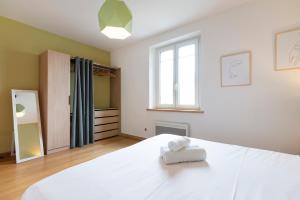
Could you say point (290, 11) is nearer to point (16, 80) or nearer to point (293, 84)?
point (293, 84)

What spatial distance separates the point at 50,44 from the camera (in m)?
3.18

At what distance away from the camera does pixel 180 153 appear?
116 centimetres

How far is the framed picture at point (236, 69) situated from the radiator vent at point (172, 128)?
3.36 ft

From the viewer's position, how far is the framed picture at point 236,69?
2.23 metres

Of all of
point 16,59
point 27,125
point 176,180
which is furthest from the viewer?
point 16,59

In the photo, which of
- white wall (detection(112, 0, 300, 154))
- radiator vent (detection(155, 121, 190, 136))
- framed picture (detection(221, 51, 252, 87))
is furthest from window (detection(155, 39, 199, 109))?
framed picture (detection(221, 51, 252, 87))

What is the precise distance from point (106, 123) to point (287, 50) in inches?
141

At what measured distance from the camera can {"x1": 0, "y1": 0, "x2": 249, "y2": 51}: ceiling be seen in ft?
7.29

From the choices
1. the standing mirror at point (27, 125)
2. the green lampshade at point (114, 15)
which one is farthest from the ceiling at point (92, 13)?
the standing mirror at point (27, 125)

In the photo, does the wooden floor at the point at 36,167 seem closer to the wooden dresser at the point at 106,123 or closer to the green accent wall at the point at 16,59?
the wooden dresser at the point at 106,123

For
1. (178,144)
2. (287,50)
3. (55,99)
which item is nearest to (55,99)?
(55,99)

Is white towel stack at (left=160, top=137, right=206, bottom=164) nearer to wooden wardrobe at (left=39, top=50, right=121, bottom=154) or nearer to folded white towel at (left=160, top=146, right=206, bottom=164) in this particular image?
folded white towel at (left=160, top=146, right=206, bottom=164)

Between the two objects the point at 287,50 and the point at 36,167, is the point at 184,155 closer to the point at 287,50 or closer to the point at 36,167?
the point at 287,50

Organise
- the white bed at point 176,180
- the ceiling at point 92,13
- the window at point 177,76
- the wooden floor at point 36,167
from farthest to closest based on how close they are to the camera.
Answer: the window at point 177,76 < the ceiling at point 92,13 < the wooden floor at point 36,167 < the white bed at point 176,180
